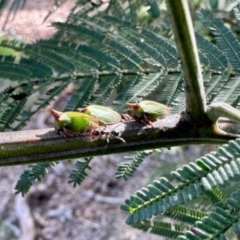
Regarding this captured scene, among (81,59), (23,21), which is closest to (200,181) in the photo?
(81,59)

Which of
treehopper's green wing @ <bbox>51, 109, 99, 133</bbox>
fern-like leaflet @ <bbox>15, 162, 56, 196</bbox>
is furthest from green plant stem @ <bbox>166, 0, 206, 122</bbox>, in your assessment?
fern-like leaflet @ <bbox>15, 162, 56, 196</bbox>

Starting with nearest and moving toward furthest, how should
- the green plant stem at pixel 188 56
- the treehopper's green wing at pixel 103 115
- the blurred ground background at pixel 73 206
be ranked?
the green plant stem at pixel 188 56, the treehopper's green wing at pixel 103 115, the blurred ground background at pixel 73 206

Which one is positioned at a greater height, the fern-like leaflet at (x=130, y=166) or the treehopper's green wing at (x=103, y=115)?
the treehopper's green wing at (x=103, y=115)

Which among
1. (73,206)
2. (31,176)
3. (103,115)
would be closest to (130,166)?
(31,176)

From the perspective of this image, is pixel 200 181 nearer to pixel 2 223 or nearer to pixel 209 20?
pixel 209 20

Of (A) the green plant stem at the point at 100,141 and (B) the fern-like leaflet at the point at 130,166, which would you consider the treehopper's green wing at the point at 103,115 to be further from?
(B) the fern-like leaflet at the point at 130,166

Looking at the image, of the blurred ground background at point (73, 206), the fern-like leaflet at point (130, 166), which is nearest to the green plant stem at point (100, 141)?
the fern-like leaflet at point (130, 166)
